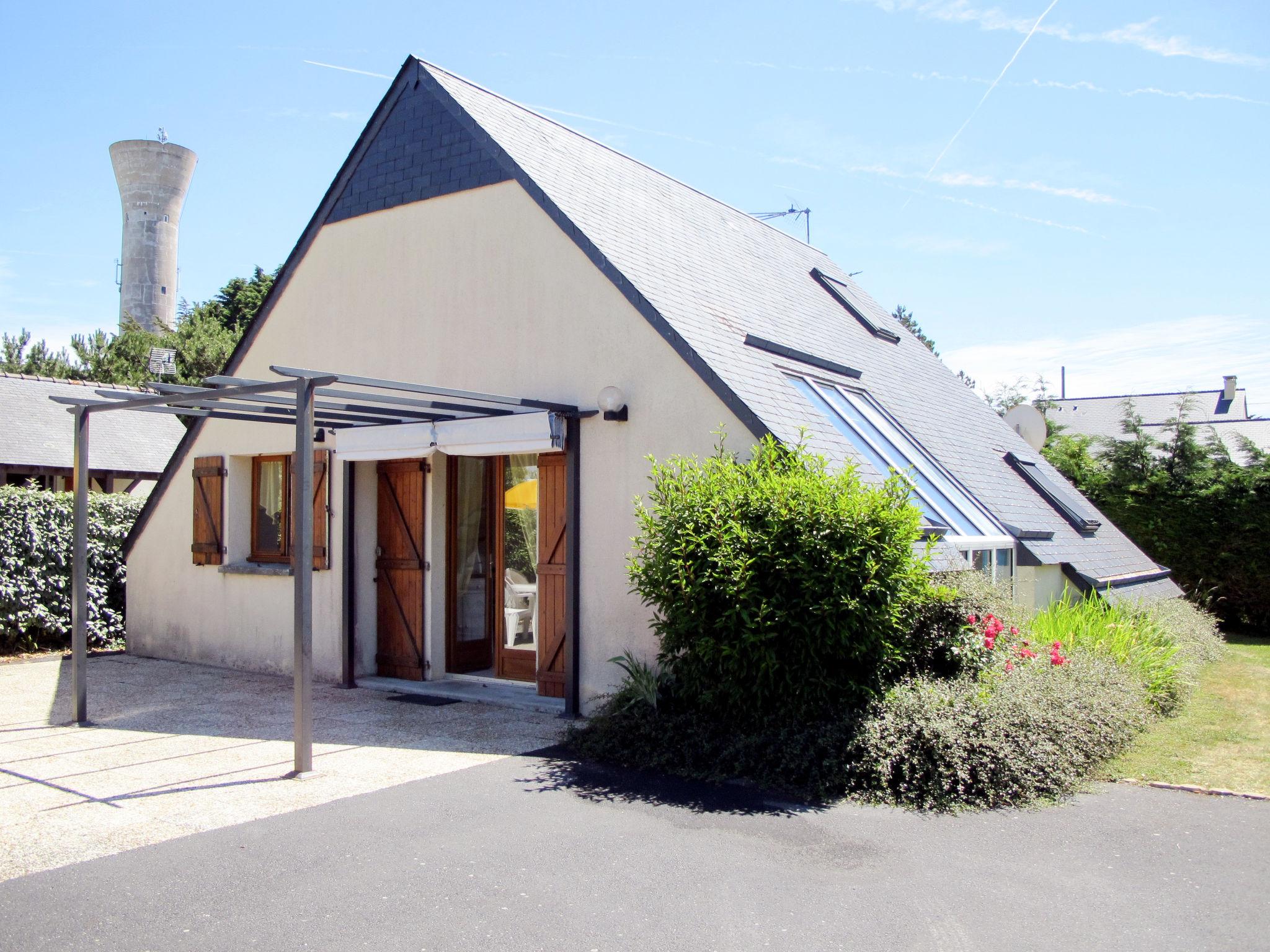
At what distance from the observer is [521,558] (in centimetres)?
964

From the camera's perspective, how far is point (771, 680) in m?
6.57

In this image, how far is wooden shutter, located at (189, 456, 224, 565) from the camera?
440 inches

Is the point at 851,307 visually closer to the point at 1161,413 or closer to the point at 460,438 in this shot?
the point at 460,438

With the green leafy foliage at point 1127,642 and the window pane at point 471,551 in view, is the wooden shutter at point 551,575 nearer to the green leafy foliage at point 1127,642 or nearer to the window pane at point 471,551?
the window pane at point 471,551

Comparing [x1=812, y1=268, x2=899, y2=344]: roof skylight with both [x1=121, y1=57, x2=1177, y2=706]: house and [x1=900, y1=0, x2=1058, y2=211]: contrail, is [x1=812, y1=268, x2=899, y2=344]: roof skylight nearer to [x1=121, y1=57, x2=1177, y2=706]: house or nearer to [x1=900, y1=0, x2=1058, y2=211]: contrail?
[x1=121, y1=57, x2=1177, y2=706]: house

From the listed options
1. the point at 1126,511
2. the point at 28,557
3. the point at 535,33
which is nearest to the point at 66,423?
the point at 28,557

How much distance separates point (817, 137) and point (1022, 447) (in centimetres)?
737

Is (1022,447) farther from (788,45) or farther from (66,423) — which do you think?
(66,423)

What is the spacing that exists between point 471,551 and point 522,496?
0.95 meters

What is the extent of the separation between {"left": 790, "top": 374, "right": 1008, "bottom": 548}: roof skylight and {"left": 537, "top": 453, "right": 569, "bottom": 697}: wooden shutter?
2.39 meters

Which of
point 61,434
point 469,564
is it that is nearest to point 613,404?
point 469,564

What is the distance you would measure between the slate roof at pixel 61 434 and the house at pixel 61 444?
0.02 m

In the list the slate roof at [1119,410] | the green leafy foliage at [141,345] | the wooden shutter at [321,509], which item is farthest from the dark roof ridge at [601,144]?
the green leafy foliage at [141,345]

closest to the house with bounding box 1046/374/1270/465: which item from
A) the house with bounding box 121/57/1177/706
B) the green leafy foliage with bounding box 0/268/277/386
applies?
the house with bounding box 121/57/1177/706
